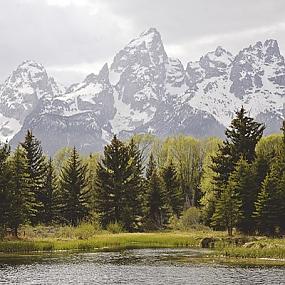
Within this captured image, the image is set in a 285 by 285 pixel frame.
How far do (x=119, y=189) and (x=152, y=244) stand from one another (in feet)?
61.8

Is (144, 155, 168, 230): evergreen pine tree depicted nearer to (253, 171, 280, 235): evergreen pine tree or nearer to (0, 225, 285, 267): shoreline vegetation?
(0, 225, 285, 267): shoreline vegetation

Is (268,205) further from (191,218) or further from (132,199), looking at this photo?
(191,218)

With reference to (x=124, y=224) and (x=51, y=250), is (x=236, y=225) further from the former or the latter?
(x=51, y=250)

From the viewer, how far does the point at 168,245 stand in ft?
228

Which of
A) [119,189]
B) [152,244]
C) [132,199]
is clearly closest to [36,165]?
[119,189]

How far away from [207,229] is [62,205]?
22.0 m

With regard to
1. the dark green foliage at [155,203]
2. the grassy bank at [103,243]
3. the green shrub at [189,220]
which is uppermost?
the dark green foliage at [155,203]

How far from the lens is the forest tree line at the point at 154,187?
224 ft

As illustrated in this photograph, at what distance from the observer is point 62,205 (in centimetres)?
9112

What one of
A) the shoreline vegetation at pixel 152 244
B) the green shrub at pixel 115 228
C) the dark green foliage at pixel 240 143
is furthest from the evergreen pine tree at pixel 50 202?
the dark green foliage at pixel 240 143

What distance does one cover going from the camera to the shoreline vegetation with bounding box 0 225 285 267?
172 feet

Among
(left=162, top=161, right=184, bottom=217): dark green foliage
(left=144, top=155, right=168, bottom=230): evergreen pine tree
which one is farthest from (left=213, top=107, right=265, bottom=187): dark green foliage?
(left=162, top=161, right=184, bottom=217): dark green foliage

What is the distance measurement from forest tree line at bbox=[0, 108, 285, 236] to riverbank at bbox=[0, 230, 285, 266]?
4.93 m

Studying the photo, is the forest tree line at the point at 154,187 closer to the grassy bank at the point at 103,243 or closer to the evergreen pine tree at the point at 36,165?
the evergreen pine tree at the point at 36,165
